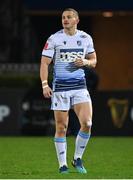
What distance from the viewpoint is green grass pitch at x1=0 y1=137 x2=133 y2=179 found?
39.6 feet

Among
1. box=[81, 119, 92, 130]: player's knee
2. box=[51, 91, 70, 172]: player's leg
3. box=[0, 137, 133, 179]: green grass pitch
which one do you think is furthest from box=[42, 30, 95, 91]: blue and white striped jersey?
box=[0, 137, 133, 179]: green grass pitch

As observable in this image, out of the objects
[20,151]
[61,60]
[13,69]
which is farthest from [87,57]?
[13,69]

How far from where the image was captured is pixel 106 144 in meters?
19.2

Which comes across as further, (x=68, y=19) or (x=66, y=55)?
(x=66, y=55)

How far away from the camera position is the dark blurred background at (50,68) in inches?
877

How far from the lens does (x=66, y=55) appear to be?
12328 mm

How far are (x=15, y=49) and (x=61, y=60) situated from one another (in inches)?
659

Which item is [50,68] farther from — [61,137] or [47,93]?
[47,93]

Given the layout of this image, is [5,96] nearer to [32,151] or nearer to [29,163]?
[32,151]

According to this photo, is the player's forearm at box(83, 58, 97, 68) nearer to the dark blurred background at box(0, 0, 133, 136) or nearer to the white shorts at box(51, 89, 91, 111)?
the white shorts at box(51, 89, 91, 111)

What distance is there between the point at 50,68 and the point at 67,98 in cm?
1174

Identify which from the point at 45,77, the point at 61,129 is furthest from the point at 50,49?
the point at 61,129

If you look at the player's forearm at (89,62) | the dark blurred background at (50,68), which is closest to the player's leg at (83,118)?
the player's forearm at (89,62)

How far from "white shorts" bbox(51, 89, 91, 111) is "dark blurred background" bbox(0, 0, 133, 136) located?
28.4ft
